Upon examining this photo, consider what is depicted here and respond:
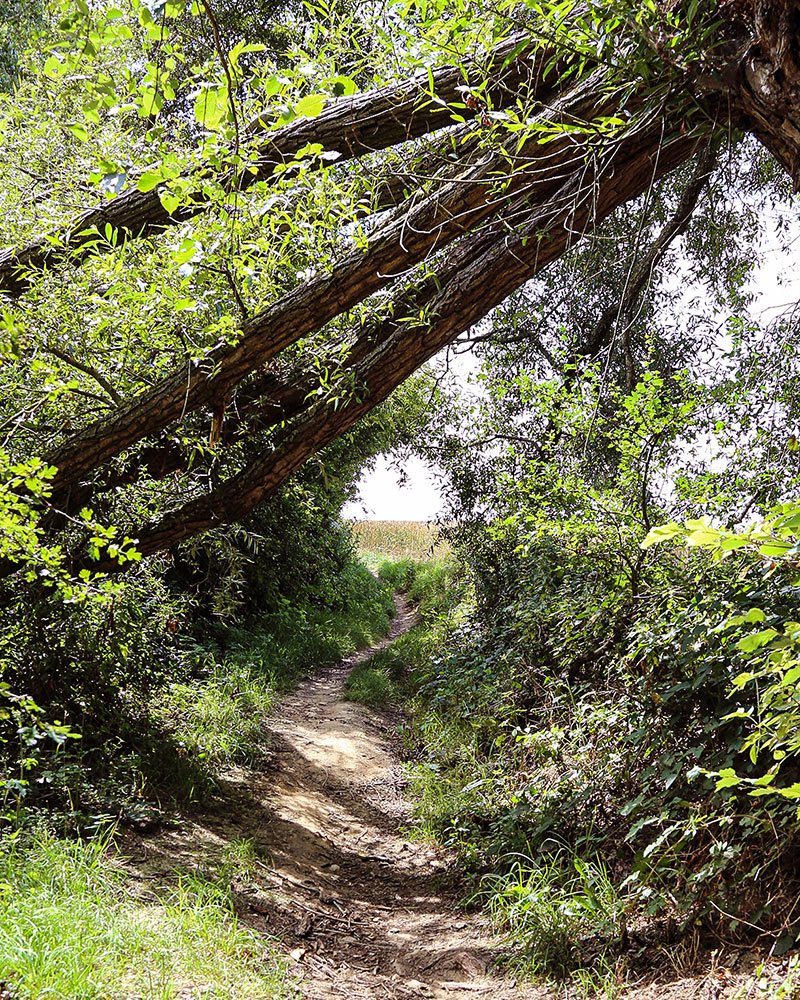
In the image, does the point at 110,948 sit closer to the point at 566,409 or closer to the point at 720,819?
the point at 720,819

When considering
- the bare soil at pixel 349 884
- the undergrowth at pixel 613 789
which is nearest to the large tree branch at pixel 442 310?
the undergrowth at pixel 613 789

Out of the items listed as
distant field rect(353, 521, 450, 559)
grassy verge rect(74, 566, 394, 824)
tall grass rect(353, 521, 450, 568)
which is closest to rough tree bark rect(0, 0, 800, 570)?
grassy verge rect(74, 566, 394, 824)

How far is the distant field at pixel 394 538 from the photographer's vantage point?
18.8 meters

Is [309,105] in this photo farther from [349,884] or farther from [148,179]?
[349,884]

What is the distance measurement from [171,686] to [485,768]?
2.50m

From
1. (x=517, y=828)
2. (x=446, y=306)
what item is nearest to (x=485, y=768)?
(x=517, y=828)

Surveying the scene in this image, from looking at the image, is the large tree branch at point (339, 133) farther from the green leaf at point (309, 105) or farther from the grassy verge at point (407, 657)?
the grassy verge at point (407, 657)

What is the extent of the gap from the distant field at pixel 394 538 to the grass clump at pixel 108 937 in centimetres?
1485

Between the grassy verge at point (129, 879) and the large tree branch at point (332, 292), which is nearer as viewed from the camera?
the grassy verge at point (129, 879)

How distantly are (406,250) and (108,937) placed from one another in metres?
3.48

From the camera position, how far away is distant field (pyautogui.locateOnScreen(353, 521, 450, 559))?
18750mm

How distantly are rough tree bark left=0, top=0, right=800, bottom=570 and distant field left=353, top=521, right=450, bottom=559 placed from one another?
1360 centimetres

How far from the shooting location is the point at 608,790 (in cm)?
362

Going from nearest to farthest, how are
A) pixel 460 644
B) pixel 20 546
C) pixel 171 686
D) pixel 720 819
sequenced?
1. pixel 720 819
2. pixel 20 546
3. pixel 171 686
4. pixel 460 644
